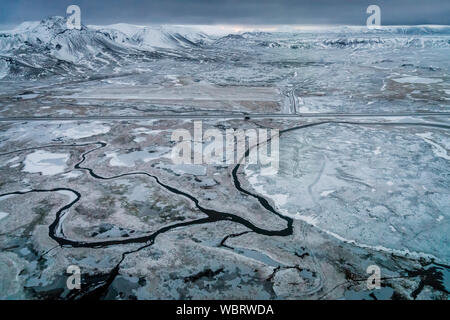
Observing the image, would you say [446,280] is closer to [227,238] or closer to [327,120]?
[227,238]

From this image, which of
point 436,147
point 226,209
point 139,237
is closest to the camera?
point 139,237

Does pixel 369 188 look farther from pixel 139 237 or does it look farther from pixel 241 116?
pixel 241 116

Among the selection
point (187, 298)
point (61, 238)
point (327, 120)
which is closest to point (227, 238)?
point (187, 298)

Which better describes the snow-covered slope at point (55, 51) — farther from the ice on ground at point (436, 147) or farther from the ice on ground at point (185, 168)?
the ice on ground at point (436, 147)

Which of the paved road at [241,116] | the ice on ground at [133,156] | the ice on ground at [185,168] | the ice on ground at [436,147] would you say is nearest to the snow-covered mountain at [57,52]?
the paved road at [241,116]

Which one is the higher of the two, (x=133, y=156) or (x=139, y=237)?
(x=133, y=156)

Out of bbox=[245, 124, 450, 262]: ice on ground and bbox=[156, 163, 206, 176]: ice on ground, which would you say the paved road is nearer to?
bbox=[245, 124, 450, 262]: ice on ground

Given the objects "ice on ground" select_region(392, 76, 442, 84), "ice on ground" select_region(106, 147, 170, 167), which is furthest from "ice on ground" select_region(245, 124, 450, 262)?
"ice on ground" select_region(392, 76, 442, 84)

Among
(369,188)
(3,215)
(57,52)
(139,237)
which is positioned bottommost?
(139,237)

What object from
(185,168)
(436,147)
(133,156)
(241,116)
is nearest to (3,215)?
(133,156)
